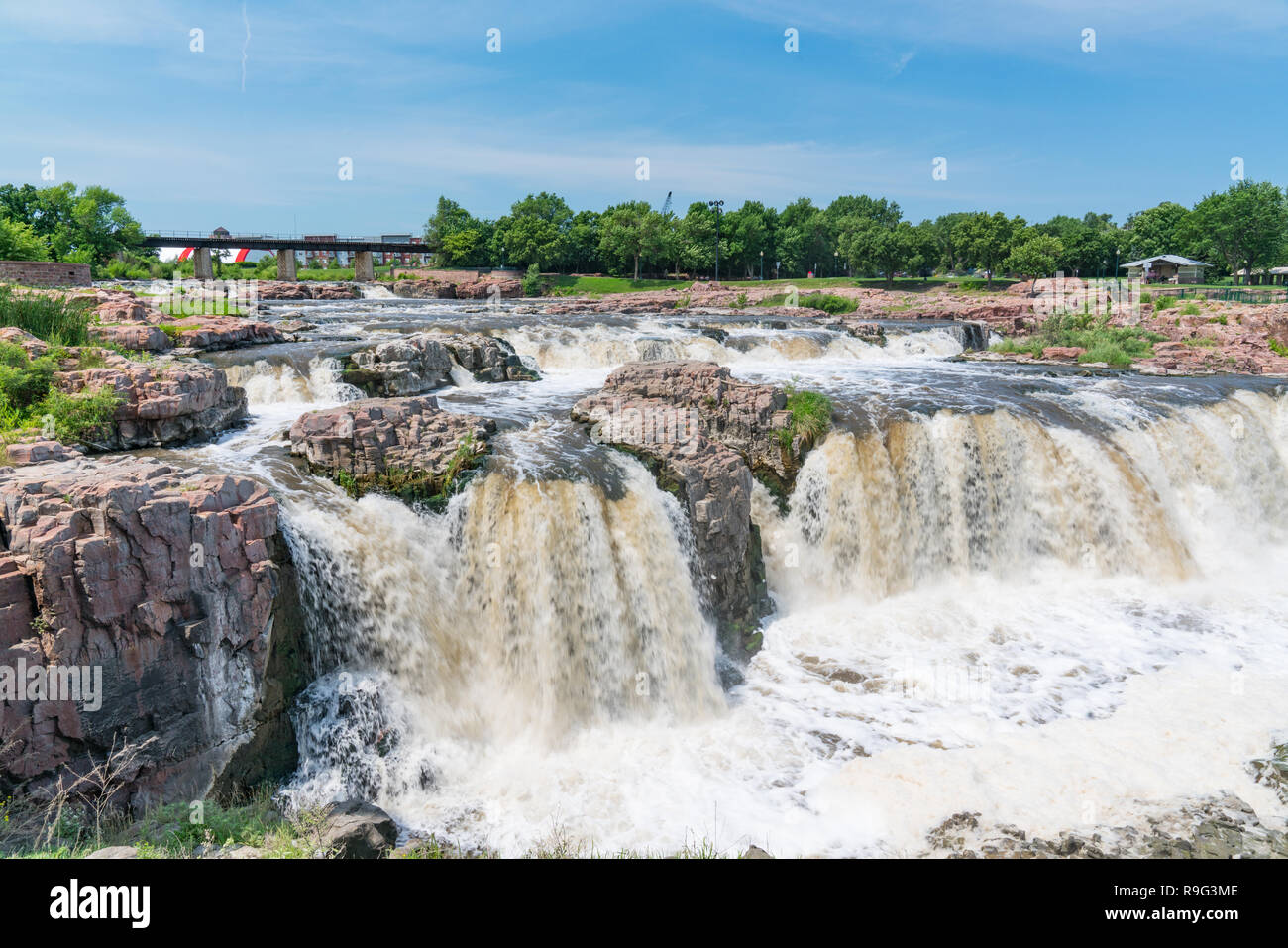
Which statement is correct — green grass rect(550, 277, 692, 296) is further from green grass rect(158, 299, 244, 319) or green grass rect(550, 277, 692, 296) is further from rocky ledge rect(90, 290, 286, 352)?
rocky ledge rect(90, 290, 286, 352)

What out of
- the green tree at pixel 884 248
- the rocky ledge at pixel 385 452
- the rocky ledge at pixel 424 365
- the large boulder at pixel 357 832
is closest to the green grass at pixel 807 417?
the rocky ledge at pixel 385 452

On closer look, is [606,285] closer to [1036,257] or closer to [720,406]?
[1036,257]

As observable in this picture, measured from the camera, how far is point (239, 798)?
827 cm

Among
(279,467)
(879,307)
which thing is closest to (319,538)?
(279,467)

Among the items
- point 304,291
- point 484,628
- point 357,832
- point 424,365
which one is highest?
point 304,291

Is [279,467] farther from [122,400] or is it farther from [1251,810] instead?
[1251,810]

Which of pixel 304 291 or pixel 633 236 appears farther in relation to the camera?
pixel 633 236

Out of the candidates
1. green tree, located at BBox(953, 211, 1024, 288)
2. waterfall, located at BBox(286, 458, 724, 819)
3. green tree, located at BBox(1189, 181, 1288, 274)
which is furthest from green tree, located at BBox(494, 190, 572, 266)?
waterfall, located at BBox(286, 458, 724, 819)

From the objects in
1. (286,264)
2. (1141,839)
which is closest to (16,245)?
(1141,839)

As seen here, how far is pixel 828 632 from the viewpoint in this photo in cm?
1305

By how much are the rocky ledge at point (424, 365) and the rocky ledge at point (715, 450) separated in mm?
5025

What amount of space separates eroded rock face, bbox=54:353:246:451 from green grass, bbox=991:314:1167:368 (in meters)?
26.3

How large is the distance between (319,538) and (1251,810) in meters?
11.6

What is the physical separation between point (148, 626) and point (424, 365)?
11.1m
